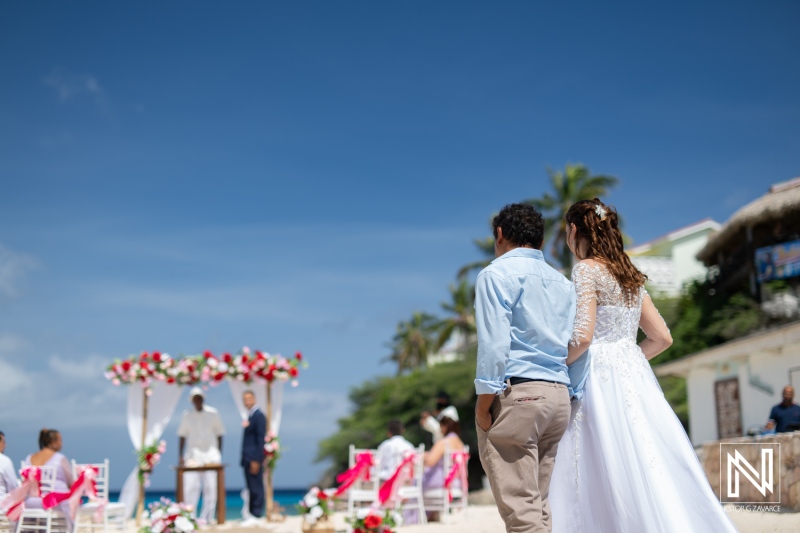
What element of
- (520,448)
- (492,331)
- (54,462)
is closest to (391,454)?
(54,462)

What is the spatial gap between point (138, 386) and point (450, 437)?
209 inches

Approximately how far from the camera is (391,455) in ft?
36.3

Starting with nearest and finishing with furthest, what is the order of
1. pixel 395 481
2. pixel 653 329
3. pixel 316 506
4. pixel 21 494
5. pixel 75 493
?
pixel 653 329, pixel 21 494, pixel 75 493, pixel 316 506, pixel 395 481

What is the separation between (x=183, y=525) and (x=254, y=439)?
182 inches

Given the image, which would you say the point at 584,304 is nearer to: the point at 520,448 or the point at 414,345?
the point at 520,448

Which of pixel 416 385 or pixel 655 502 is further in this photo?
pixel 416 385

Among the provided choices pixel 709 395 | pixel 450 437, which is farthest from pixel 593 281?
pixel 709 395

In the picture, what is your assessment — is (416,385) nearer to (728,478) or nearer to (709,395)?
(709,395)

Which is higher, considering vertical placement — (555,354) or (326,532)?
(555,354)

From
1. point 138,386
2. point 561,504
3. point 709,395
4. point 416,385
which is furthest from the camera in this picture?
point 416,385

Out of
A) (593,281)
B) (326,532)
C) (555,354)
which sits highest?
(593,281)

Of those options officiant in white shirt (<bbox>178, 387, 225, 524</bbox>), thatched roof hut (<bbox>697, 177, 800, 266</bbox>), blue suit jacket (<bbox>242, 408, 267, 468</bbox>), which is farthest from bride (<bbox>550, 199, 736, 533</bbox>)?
thatched roof hut (<bbox>697, 177, 800, 266</bbox>)

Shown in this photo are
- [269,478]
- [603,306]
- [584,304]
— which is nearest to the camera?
[584,304]

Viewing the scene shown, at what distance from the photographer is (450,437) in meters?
11.6
